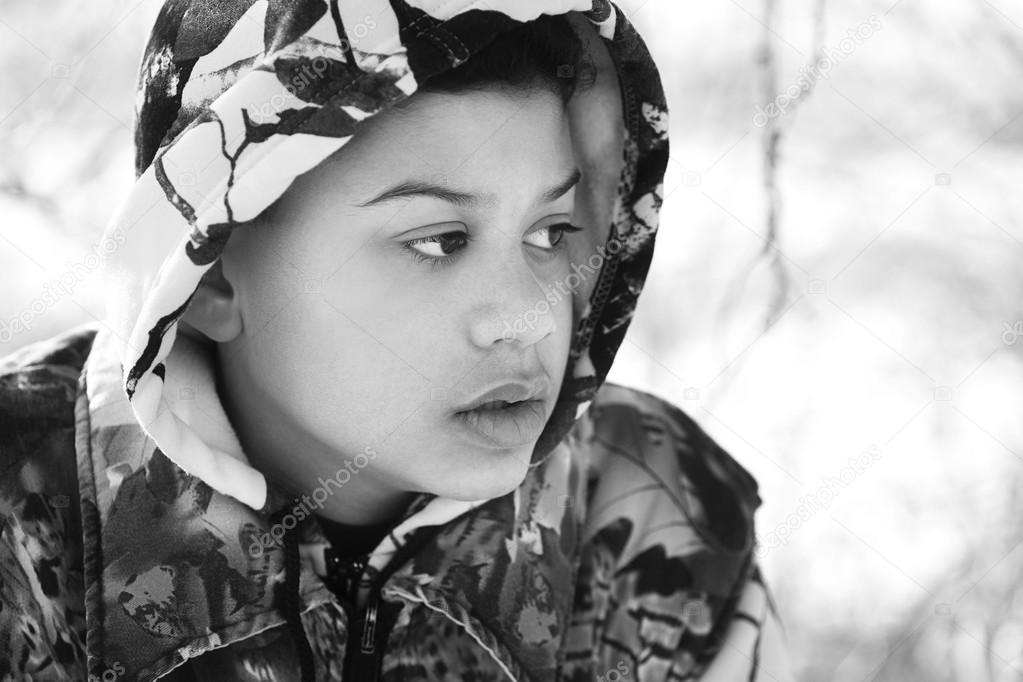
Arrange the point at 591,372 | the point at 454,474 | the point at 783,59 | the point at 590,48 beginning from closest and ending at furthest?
the point at 454,474
the point at 590,48
the point at 591,372
the point at 783,59

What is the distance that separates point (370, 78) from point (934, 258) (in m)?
1.46

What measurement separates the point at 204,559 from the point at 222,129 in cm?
42

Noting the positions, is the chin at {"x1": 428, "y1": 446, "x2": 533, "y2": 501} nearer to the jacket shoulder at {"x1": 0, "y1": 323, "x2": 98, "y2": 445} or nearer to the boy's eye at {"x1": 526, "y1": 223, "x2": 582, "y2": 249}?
the boy's eye at {"x1": 526, "y1": 223, "x2": 582, "y2": 249}

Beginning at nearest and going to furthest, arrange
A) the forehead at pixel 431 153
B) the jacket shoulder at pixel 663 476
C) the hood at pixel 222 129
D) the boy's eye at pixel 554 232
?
the hood at pixel 222 129, the forehead at pixel 431 153, the boy's eye at pixel 554 232, the jacket shoulder at pixel 663 476

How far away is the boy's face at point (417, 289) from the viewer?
3.54 feet

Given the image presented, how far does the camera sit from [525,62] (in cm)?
113

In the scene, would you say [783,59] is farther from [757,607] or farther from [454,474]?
[454,474]

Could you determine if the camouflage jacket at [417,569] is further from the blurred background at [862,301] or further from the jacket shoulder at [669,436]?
the blurred background at [862,301]

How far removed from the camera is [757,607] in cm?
141

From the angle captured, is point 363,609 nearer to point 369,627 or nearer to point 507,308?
point 369,627

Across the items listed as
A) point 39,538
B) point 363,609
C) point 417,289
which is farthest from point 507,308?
point 39,538

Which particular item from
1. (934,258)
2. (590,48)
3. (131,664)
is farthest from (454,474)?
(934,258)

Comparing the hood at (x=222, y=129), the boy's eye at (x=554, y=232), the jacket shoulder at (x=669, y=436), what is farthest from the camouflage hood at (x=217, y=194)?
the jacket shoulder at (x=669, y=436)

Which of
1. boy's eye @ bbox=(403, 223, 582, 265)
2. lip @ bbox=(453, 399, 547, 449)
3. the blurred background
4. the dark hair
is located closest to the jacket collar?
lip @ bbox=(453, 399, 547, 449)
